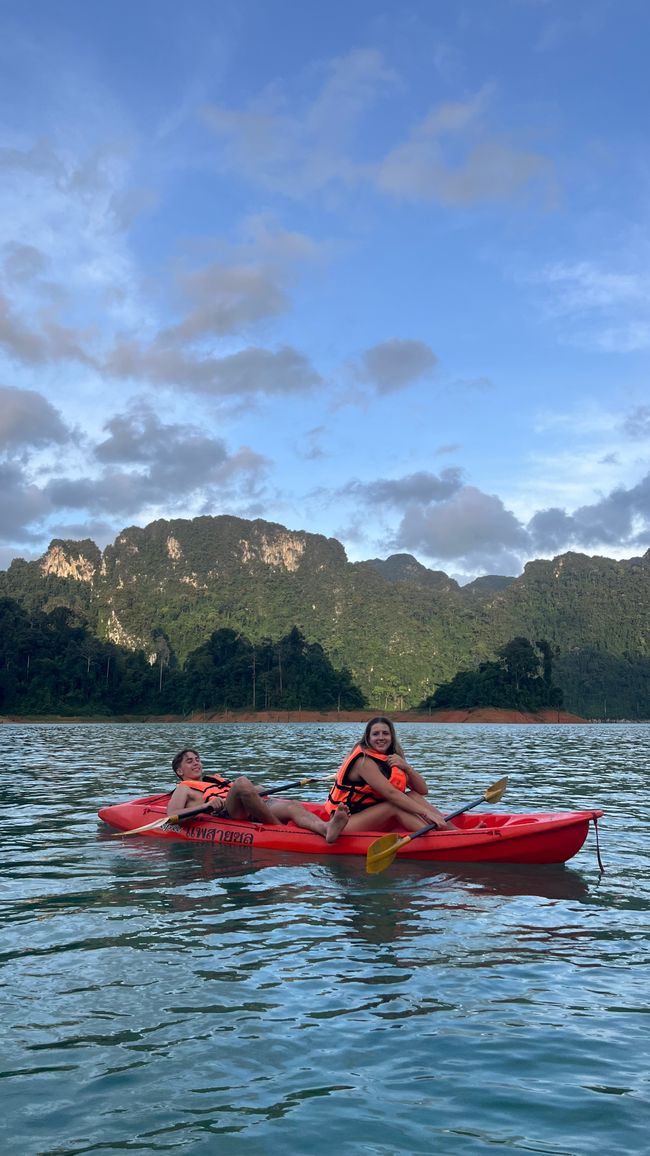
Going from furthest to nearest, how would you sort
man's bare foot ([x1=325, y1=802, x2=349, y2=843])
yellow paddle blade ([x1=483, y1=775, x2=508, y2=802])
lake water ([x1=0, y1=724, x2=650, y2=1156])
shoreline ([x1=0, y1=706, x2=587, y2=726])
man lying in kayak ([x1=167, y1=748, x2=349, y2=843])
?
shoreline ([x1=0, y1=706, x2=587, y2=726]) → man lying in kayak ([x1=167, y1=748, x2=349, y2=843]) → yellow paddle blade ([x1=483, y1=775, x2=508, y2=802]) → man's bare foot ([x1=325, y1=802, x2=349, y2=843]) → lake water ([x1=0, y1=724, x2=650, y2=1156])

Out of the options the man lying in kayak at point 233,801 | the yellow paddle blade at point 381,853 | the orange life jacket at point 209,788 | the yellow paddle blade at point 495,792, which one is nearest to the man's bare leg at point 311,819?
the man lying in kayak at point 233,801

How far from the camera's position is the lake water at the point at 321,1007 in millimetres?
3766

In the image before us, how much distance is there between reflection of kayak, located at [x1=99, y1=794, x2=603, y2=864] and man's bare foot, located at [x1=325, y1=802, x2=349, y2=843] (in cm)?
9

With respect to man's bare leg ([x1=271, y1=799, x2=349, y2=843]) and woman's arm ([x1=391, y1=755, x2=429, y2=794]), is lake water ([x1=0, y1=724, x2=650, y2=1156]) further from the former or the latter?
woman's arm ([x1=391, y1=755, x2=429, y2=794])

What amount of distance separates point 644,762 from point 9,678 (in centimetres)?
7507

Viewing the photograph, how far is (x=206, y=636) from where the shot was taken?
467ft

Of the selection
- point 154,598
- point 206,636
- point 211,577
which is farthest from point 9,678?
point 211,577

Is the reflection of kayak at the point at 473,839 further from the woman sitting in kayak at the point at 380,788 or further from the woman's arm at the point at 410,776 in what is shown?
the woman's arm at the point at 410,776

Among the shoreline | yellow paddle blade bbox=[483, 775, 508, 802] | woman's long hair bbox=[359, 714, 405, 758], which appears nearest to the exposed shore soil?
the shoreline

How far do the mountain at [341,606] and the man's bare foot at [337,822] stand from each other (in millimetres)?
114658

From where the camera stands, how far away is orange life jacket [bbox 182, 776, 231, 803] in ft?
38.6

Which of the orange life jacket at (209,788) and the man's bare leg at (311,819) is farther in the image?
the orange life jacket at (209,788)

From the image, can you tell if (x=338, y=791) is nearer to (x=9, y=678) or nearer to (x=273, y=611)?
(x=9, y=678)

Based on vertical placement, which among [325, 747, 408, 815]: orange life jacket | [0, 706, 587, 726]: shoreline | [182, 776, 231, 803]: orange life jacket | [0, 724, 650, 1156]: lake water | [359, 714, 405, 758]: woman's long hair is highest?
[359, 714, 405, 758]: woman's long hair
